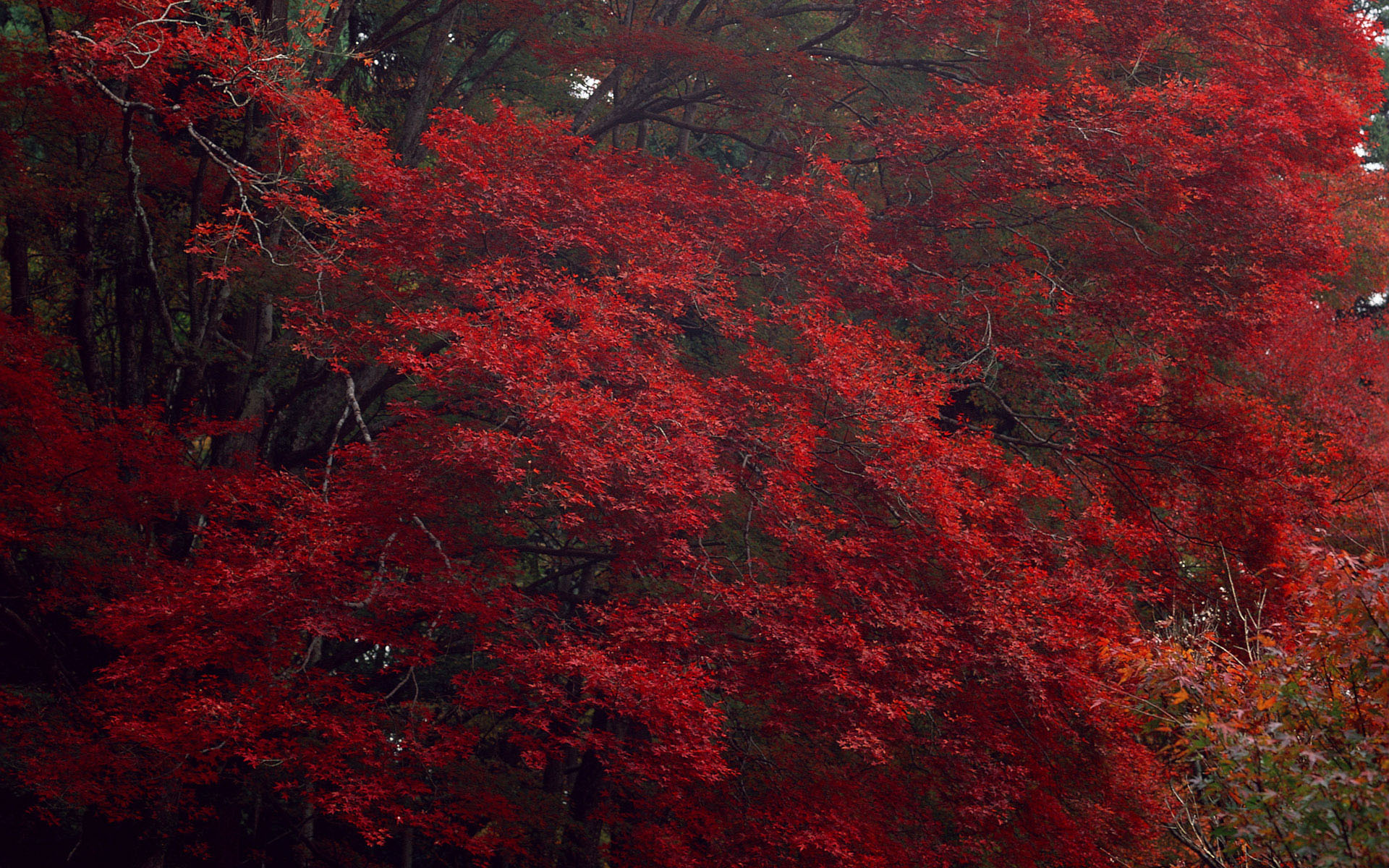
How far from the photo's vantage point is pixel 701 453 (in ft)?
25.1

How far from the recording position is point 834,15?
13.9m

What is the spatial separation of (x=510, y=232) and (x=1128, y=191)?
640cm

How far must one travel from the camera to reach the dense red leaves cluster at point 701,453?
24.4 feet

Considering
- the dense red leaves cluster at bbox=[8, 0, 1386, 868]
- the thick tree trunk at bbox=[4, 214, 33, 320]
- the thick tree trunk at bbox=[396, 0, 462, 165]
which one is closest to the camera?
the dense red leaves cluster at bbox=[8, 0, 1386, 868]

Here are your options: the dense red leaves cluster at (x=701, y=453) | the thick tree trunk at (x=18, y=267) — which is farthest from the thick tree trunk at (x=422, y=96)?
the thick tree trunk at (x=18, y=267)

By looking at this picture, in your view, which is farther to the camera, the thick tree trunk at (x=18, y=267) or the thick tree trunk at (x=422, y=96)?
the thick tree trunk at (x=422, y=96)

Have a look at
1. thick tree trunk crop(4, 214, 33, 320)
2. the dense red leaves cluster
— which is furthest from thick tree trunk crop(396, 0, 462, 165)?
thick tree trunk crop(4, 214, 33, 320)

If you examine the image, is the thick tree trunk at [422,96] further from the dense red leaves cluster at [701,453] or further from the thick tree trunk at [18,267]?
the thick tree trunk at [18,267]

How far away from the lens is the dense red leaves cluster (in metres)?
7.44

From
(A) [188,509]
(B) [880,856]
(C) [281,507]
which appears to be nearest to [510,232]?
(C) [281,507]

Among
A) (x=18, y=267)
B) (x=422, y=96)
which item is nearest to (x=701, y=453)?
(x=422, y=96)

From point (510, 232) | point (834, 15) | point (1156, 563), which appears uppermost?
point (834, 15)

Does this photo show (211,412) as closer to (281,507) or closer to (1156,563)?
(281,507)

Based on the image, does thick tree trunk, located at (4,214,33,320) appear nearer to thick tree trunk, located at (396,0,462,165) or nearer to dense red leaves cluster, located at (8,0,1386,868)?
dense red leaves cluster, located at (8,0,1386,868)
